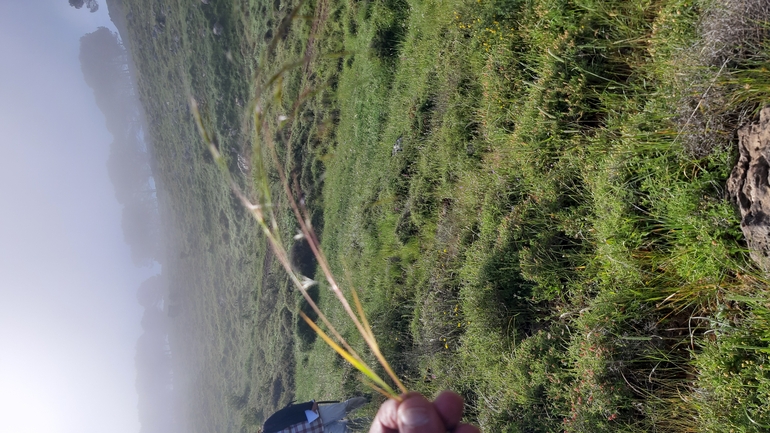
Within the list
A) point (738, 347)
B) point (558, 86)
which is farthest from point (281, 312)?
point (738, 347)

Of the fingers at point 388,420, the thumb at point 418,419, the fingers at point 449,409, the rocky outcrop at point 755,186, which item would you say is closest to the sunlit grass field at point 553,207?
the rocky outcrop at point 755,186

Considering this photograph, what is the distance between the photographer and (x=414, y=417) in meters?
1.93

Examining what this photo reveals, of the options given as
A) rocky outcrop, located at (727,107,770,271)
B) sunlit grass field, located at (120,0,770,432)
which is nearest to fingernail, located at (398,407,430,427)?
sunlit grass field, located at (120,0,770,432)

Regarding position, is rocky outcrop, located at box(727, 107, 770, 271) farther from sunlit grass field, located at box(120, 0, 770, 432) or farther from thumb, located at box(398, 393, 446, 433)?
thumb, located at box(398, 393, 446, 433)

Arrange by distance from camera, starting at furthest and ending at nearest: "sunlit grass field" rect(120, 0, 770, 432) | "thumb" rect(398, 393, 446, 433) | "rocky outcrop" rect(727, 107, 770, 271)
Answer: "sunlit grass field" rect(120, 0, 770, 432) → "rocky outcrop" rect(727, 107, 770, 271) → "thumb" rect(398, 393, 446, 433)

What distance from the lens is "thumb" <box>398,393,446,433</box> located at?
1912 mm

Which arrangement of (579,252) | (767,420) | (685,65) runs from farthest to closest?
(579,252) < (685,65) < (767,420)

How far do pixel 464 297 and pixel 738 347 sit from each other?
125 inches

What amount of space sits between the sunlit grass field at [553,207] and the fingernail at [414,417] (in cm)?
227

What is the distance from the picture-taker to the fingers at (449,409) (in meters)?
1.99

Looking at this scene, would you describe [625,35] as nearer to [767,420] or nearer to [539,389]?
[767,420]

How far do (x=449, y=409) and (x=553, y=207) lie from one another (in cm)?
319

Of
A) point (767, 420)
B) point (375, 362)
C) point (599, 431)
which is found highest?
point (767, 420)

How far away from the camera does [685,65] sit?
3.26 metres
